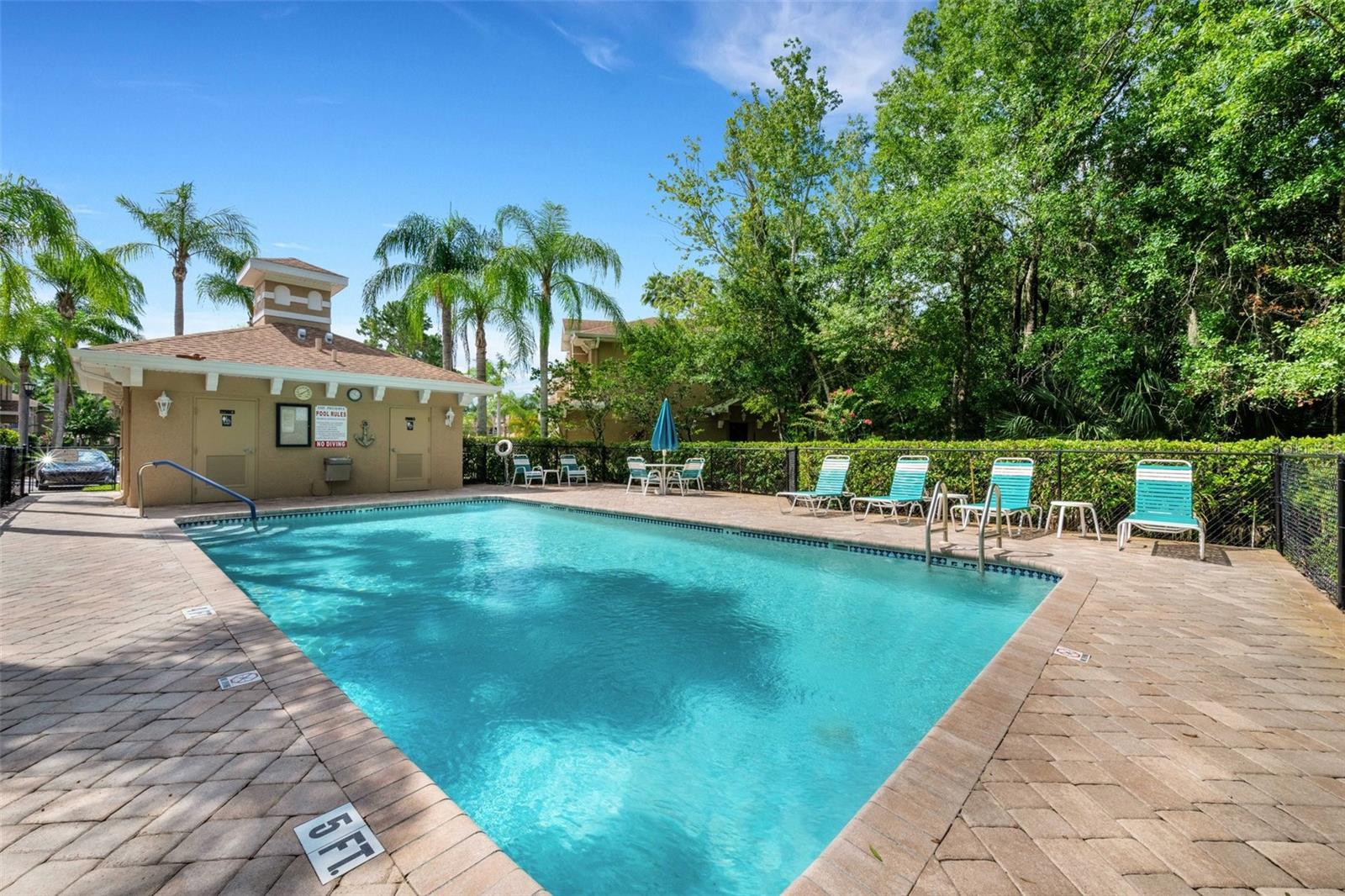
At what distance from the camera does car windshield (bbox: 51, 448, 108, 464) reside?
50.5 ft

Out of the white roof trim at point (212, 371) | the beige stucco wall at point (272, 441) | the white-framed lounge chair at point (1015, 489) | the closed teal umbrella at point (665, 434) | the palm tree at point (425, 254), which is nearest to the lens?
the white-framed lounge chair at point (1015, 489)

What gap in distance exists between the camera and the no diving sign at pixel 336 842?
1.74 meters

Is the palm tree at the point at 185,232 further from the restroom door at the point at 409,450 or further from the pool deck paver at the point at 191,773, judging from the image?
the pool deck paver at the point at 191,773

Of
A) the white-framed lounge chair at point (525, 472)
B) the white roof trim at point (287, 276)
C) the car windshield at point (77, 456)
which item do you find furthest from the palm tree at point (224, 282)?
the white-framed lounge chair at point (525, 472)

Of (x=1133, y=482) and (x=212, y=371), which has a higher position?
(x=212, y=371)

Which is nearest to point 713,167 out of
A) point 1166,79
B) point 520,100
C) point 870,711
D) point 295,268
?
point 520,100

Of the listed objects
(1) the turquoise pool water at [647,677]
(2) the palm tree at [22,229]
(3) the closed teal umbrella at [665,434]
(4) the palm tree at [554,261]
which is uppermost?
(4) the palm tree at [554,261]

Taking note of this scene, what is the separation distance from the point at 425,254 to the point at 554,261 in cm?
499

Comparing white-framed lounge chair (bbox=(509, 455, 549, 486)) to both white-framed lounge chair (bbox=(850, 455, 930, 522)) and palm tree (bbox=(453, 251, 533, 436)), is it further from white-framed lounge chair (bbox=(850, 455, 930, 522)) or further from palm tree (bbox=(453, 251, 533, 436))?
white-framed lounge chair (bbox=(850, 455, 930, 522))

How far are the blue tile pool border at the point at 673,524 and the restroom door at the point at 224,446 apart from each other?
2.50m

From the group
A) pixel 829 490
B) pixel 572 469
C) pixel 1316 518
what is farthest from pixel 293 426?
pixel 1316 518

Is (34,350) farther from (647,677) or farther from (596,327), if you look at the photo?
(647,677)

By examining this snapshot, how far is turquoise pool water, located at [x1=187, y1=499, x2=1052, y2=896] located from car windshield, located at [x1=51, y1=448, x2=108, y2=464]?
11893mm

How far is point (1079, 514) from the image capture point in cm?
850
